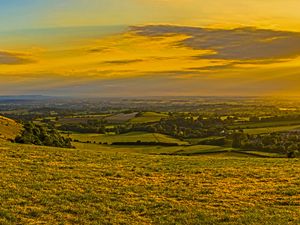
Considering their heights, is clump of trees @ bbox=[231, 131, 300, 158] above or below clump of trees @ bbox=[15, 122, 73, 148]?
below

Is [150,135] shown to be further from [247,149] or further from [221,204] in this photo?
[221,204]

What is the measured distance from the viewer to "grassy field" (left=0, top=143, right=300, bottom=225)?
1534 cm

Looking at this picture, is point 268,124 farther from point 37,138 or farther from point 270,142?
point 37,138

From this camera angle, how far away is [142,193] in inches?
752

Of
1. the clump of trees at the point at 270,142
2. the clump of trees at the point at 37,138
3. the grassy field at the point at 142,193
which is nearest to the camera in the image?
the grassy field at the point at 142,193

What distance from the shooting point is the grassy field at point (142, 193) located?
15.3 m

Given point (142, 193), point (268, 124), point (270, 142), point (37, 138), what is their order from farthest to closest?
point (268, 124) → point (270, 142) → point (37, 138) → point (142, 193)

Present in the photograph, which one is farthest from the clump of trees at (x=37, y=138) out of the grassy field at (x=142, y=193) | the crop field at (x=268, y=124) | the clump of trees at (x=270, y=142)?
the crop field at (x=268, y=124)

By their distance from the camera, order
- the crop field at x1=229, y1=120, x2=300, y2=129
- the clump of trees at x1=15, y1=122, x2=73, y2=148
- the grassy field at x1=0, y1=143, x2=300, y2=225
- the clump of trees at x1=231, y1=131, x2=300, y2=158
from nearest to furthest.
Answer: the grassy field at x1=0, y1=143, x2=300, y2=225 < the clump of trees at x1=15, y1=122, x2=73, y2=148 < the clump of trees at x1=231, y1=131, x2=300, y2=158 < the crop field at x1=229, y1=120, x2=300, y2=129

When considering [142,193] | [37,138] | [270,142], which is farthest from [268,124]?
[142,193]

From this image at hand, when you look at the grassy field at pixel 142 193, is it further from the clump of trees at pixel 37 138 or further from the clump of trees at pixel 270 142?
the clump of trees at pixel 270 142

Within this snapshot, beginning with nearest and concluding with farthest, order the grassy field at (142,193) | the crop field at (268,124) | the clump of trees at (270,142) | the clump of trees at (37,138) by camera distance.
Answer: the grassy field at (142,193) < the clump of trees at (37,138) < the clump of trees at (270,142) < the crop field at (268,124)

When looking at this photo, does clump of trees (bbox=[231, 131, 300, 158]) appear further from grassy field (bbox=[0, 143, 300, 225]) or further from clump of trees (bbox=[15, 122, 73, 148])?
grassy field (bbox=[0, 143, 300, 225])

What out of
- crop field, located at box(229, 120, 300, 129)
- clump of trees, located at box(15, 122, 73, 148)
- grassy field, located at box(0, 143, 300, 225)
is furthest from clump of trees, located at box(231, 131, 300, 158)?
grassy field, located at box(0, 143, 300, 225)
